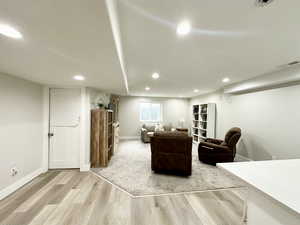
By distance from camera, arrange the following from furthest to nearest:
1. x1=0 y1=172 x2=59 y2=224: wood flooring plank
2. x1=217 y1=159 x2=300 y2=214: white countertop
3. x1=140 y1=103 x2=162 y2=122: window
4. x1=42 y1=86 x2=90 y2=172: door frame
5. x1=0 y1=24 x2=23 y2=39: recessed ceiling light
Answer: x1=140 y1=103 x2=162 y2=122: window
x1=42 y1=86 x2=90 y2=172: door frame
x1=0 y1=172 x2=59 y2=224: wood flooring plank
x1=0 y1=24 x2=23 y2=39: recessed ceiling light
x1=217 y1=159 x2=300 y2=214: white countertop

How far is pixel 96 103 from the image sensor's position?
12.4 feet

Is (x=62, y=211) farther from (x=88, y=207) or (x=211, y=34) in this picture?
(x=211, y=34)

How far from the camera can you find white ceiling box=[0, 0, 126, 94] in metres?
0.81

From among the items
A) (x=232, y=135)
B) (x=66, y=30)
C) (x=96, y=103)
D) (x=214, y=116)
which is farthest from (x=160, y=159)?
(x=214, y=116)

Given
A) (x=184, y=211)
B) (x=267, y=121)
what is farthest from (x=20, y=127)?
(x=267, y=121)

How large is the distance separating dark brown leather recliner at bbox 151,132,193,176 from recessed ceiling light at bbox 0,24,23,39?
2.53 m

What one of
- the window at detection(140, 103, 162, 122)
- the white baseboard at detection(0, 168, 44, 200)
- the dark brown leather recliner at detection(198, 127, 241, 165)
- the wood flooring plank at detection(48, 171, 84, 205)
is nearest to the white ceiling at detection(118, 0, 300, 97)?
the dark brown leather recliner at detection(198, 127, 241, 165)

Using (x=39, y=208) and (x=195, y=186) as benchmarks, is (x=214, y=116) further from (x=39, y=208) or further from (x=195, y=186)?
(x=39, y=208)

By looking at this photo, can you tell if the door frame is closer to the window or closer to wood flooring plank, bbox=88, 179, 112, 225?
wood flooring plank, bbox=88, 179, 112, 225

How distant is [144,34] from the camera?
1558 mm

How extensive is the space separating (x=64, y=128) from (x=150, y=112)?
4707 mm

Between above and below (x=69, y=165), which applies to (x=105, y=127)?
above

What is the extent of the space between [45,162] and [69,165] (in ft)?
1.74

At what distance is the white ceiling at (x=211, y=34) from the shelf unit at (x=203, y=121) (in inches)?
107
